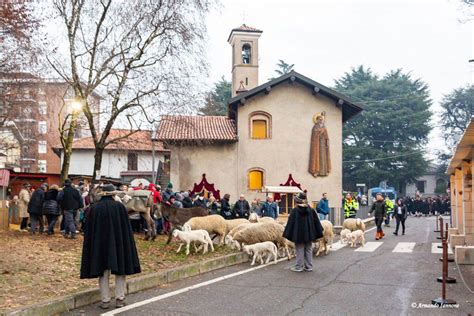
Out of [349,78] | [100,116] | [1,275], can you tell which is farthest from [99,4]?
[349,78]

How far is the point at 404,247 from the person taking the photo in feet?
59.1

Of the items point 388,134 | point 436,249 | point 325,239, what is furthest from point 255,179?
point 388,134

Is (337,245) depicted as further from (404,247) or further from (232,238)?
(232,238)

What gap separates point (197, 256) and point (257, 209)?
10.0 metres

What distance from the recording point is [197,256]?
13.6m

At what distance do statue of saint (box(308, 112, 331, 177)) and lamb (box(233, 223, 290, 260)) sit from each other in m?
18.5

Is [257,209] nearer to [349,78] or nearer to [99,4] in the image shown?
[99,4]

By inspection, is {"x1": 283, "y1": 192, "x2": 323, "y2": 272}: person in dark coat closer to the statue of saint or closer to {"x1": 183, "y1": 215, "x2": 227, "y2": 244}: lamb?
{"x1": 183, "y1": 215, "x2": 227, "y2": 244}: lamb

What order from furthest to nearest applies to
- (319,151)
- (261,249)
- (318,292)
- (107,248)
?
(319,151) < (261,249) < (318,292) < (107,248)

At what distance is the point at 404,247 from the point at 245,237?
6.46m

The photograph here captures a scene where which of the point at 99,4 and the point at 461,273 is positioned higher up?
the point at 99,4

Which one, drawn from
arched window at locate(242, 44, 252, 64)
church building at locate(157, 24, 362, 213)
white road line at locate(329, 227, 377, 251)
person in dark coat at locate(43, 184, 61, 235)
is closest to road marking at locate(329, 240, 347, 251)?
white road line at locate(329, 227, 377, 251)

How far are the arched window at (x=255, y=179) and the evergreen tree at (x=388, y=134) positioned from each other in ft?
94.6

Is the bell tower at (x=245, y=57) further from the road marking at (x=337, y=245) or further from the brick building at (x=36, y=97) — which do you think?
the road marking at (x=337, y=245)
